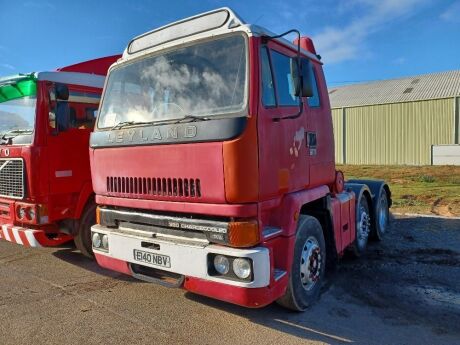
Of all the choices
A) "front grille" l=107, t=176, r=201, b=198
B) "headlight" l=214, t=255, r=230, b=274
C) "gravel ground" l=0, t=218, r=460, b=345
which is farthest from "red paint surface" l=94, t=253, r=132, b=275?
"headlight" l=214, t=255, r=230, b=274

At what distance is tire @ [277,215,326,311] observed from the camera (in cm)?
390

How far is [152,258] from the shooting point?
12.5 feet

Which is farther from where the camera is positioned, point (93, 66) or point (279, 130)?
point (93, 66)

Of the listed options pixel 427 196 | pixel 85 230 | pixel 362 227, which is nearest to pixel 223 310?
pixel 85 230

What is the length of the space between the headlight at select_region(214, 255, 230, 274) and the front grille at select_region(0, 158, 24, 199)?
327 cm

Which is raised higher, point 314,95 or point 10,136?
point 314,95

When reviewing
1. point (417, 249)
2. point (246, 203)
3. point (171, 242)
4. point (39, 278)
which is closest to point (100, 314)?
point (171, 242)

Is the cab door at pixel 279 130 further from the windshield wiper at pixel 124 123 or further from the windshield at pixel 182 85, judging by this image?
the windshield wiper at pixel 124 123

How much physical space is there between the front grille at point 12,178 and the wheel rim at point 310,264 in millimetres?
3728

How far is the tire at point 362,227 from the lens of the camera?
236 inches

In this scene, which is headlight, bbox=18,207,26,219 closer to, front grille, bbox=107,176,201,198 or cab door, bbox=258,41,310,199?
front grille, bbox=107,176,201,198

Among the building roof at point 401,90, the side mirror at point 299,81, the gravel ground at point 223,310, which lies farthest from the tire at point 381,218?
the building roof at point 401,90

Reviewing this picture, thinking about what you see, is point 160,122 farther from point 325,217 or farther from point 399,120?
point 399,120

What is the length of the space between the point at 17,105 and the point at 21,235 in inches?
71.3
